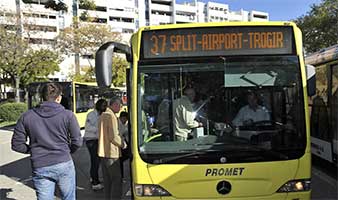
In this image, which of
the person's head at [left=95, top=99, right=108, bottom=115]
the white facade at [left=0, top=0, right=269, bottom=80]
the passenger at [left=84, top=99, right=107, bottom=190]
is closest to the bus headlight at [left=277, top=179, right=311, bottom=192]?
the person's head at [left=95, top=99, right=108, bottom=115]

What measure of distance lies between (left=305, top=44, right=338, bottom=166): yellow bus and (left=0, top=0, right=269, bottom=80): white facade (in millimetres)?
28444

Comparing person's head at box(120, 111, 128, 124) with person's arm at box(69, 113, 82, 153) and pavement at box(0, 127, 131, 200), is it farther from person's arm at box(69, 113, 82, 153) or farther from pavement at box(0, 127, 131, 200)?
person's arm at box(69, 113, 82, 153)

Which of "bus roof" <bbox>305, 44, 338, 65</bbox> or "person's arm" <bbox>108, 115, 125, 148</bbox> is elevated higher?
"bus roof" <bbox>305, 44, 338, 65</bbox>

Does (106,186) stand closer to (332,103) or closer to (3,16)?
(332,103)

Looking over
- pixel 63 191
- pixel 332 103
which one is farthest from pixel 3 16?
pixel 63 191

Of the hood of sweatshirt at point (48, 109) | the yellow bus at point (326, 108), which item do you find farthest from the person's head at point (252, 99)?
the yellow bus at point (326, 108)

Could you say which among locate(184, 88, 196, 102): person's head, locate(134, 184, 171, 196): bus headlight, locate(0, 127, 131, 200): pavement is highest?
locate(184, 88, 196, 102): person's head

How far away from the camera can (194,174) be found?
15.7 ft

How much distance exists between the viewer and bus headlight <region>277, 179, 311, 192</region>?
484 centimetres

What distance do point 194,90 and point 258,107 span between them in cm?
76

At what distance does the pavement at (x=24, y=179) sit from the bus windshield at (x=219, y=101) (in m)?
2.90

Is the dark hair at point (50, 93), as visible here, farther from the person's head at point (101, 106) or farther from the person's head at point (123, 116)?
the person's head at point (123, 116)

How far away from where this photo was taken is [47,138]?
185 inches

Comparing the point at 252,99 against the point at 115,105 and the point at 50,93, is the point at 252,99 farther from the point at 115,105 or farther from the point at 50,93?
the point at 115,105
